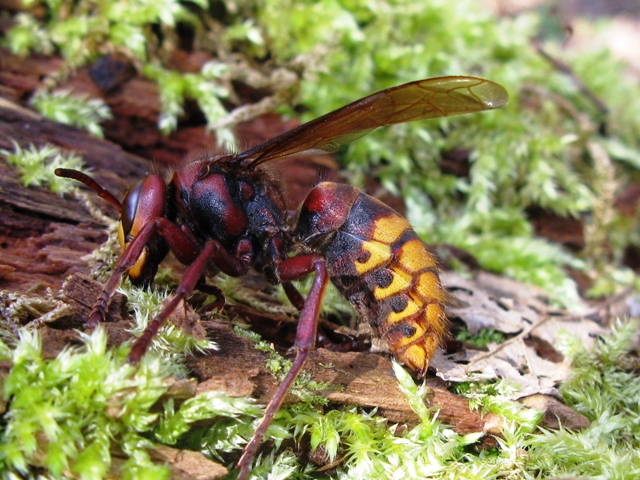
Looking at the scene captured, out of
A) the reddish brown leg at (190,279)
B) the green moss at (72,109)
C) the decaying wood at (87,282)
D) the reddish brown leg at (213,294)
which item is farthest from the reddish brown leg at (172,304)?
the green moss at (72,109)

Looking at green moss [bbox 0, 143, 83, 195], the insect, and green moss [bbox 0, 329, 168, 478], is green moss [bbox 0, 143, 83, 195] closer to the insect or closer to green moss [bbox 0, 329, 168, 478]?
the insect

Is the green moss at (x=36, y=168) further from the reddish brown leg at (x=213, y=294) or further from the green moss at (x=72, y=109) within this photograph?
the reddish brown leg at (x=213, y=294)

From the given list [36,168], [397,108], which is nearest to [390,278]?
[397,108]

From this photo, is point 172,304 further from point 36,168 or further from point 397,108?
point 36,168

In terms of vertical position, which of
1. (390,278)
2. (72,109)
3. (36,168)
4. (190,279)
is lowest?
(390,278)

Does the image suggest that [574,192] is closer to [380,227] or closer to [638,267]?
[638,267]

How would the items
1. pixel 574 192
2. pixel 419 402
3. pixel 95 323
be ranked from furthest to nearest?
pixel 574 192, pixel 419 402, pixel 95 323

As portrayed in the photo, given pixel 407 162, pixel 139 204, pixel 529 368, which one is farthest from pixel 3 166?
pixel 529 368
